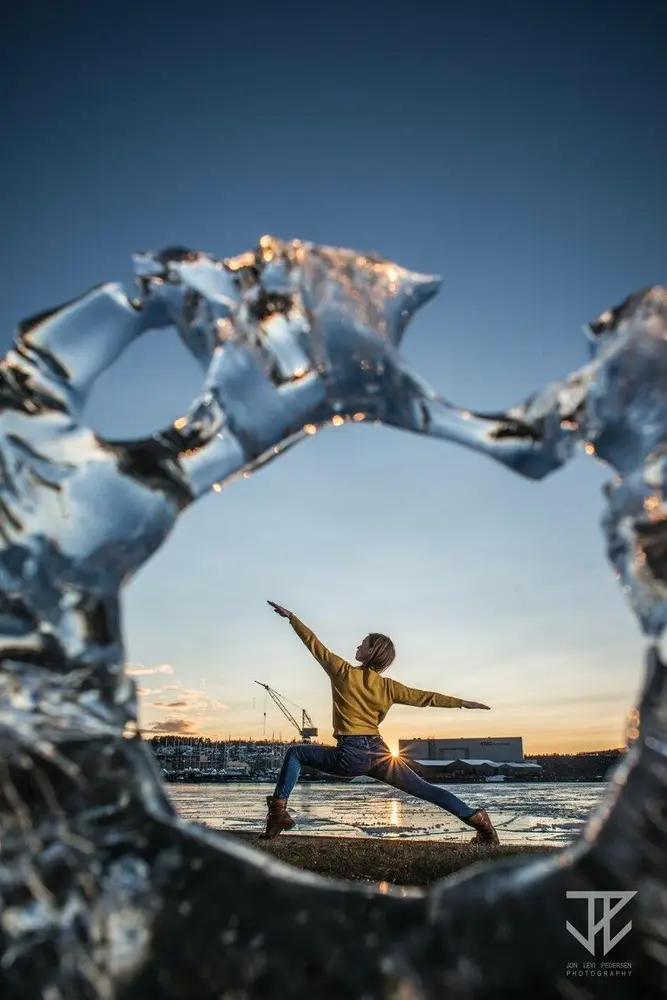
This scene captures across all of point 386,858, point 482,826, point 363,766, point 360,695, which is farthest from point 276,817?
point 482,826

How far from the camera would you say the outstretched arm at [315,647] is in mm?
7040

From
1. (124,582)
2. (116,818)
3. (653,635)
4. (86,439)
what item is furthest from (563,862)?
(86,439)

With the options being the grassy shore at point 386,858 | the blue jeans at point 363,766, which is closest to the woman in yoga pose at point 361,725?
the blue jeans at point 363,766

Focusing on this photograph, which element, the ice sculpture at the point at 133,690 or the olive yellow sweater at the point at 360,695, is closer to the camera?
the ice sculpture at the point at 133,690

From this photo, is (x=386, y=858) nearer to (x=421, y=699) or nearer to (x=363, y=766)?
(x=363, y=766)

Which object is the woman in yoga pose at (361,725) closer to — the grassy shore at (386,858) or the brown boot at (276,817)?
the brown boot at (276,817)

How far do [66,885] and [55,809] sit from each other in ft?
0.53

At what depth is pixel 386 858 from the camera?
18.7 feet

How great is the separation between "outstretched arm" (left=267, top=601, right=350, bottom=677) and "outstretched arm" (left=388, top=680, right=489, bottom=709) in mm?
496

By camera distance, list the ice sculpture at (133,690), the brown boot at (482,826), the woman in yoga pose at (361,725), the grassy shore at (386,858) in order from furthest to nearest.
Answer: the brown boot at (482,826), the woman in yoga pose at (361,725), the grassy shore at (386,858), the ice sculpture at (133,690)

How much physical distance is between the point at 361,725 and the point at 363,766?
1.10 feet

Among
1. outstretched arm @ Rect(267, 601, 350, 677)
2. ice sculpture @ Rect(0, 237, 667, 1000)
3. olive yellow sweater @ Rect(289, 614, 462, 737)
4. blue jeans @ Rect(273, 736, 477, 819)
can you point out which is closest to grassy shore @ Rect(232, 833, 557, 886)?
blue jeans @ Rect(273, 736, 477, 819)

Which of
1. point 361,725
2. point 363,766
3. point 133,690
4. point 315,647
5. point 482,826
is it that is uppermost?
point 315,647

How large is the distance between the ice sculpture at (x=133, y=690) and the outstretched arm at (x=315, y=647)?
16.1 ft
